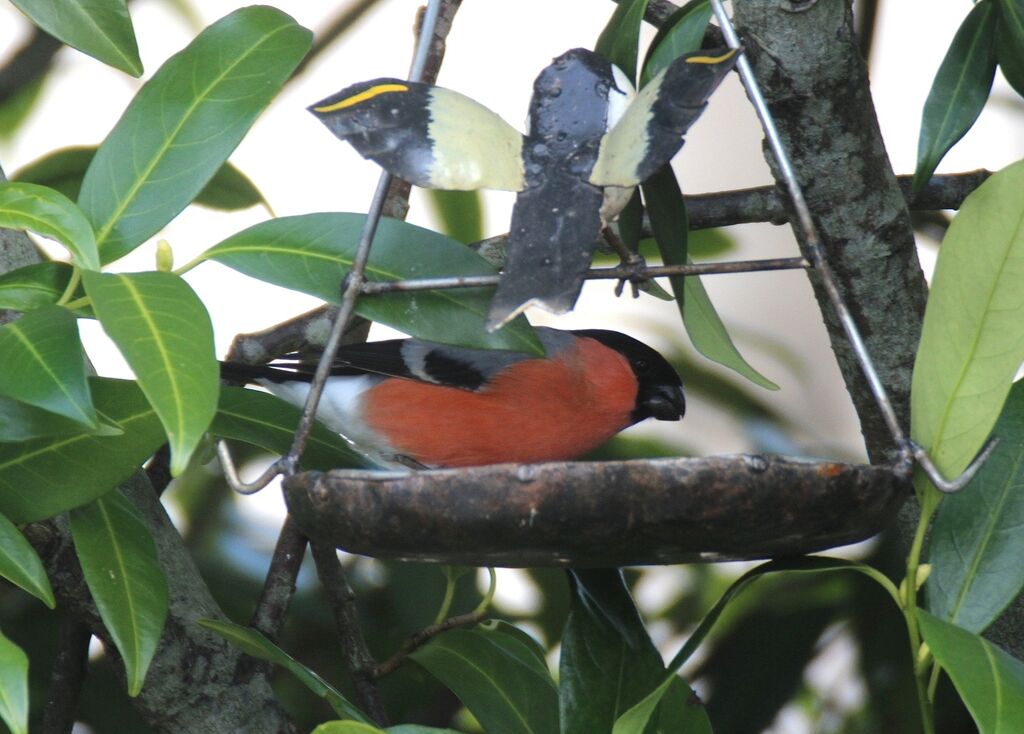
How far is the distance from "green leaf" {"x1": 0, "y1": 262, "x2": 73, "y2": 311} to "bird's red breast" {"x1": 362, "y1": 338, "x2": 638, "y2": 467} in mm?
637

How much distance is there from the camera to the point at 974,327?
0.82 metres

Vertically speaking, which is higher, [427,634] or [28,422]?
[28,422]

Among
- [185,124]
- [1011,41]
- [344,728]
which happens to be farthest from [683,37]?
A: [344,728]

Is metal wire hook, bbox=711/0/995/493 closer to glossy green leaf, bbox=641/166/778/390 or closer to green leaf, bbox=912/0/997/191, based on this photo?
glossy green leaf, bbox=641/166/778/390

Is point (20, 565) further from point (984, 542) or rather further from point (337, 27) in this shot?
point (337, 27)

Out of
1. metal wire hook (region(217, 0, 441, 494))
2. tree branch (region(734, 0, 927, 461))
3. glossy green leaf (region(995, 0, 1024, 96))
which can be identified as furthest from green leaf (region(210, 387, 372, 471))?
glossy green leaf (region(995, 0, 1024, 96))

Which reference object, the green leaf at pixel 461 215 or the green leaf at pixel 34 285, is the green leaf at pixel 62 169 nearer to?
the green leaf at pixel 461 215

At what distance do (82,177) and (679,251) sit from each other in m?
1.05

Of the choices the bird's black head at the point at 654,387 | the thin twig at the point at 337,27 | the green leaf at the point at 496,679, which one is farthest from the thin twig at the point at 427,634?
the thin twig at the point at 337,27

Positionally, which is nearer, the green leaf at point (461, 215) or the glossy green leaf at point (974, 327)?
the glossy green leaf at point (974, 327)

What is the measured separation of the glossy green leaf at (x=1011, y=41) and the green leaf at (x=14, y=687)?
1.09 metres

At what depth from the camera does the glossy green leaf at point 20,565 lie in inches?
31.9

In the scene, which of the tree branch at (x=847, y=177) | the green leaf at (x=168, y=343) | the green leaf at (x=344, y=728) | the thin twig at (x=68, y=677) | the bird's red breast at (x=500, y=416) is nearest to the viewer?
the green leaf at (x=168, y=343)

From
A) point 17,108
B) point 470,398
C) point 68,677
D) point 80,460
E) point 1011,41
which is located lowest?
point 68,677
